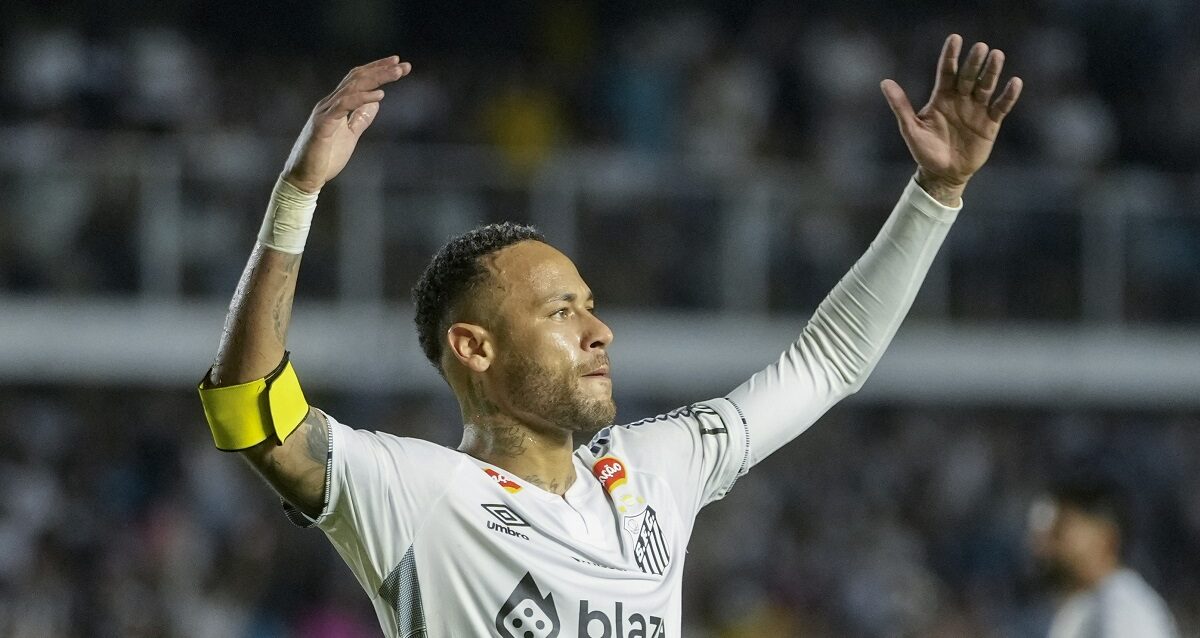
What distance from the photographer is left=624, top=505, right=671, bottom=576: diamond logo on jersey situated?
145 inches

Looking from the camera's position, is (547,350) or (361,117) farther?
(547,350)

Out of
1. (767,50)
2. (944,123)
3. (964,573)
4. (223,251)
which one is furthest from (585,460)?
(767,50)

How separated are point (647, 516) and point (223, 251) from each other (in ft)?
25.1

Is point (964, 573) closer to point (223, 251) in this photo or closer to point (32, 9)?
point (223, 251)

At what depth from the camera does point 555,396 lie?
3.70 m

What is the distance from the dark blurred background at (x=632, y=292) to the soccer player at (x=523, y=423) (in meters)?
6.84

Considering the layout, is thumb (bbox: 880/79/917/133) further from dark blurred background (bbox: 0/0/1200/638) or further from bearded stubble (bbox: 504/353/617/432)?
dark blurred background (bbox: 0/0/1200/638)

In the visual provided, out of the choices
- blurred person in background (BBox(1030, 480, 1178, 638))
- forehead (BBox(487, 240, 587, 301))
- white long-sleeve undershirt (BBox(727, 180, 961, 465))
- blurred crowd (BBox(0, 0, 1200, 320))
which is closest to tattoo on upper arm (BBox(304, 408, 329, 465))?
forehead (BBox(487, 240, 587, 301))

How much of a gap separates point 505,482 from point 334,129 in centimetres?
Answer: 85

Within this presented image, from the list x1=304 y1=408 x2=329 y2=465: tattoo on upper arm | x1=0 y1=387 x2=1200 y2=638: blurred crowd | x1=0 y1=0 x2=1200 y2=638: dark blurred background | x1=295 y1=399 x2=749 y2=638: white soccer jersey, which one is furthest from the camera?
x1=0 y1=0 x2=1200 y2=638: dark blurred background

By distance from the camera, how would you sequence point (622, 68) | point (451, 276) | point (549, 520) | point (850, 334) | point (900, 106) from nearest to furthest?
point (549, 520) → point (451, 276) → point (900, 106) → point (850, 334) → point (622, 68)

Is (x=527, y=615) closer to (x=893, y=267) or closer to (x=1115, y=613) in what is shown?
(x=893, y=267)

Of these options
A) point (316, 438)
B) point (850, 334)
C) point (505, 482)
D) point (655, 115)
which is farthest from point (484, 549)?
point (655, 115)

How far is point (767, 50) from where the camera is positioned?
14.0 meters
